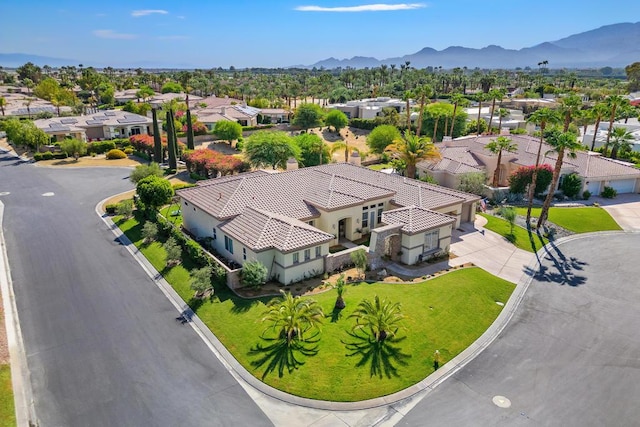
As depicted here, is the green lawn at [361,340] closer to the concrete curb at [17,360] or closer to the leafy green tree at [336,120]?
the concrete curb at [17,360]

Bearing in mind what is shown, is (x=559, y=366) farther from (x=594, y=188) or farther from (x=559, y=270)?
(x=594, y=188)

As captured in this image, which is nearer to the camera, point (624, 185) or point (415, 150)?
point (415, 150)

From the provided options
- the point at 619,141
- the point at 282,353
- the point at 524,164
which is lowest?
the point at 282,353

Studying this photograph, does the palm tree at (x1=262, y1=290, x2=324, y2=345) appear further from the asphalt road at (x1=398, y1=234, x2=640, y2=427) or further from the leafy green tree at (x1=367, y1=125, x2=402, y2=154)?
the leafy green tree at (x1=367, y1=125, x2=402, y2=154)

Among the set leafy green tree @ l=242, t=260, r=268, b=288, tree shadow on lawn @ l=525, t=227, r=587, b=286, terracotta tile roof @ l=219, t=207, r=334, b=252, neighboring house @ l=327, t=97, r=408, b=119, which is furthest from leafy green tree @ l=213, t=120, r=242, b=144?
tree shadow on lawn @ l=525, t=227, r=587, b=286

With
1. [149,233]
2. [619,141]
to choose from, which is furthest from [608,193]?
[149,233]

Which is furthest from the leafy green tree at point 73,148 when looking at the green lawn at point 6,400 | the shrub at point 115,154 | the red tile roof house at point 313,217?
the green lawn at point 6,400

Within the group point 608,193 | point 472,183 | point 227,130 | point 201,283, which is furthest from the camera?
point 227,130
